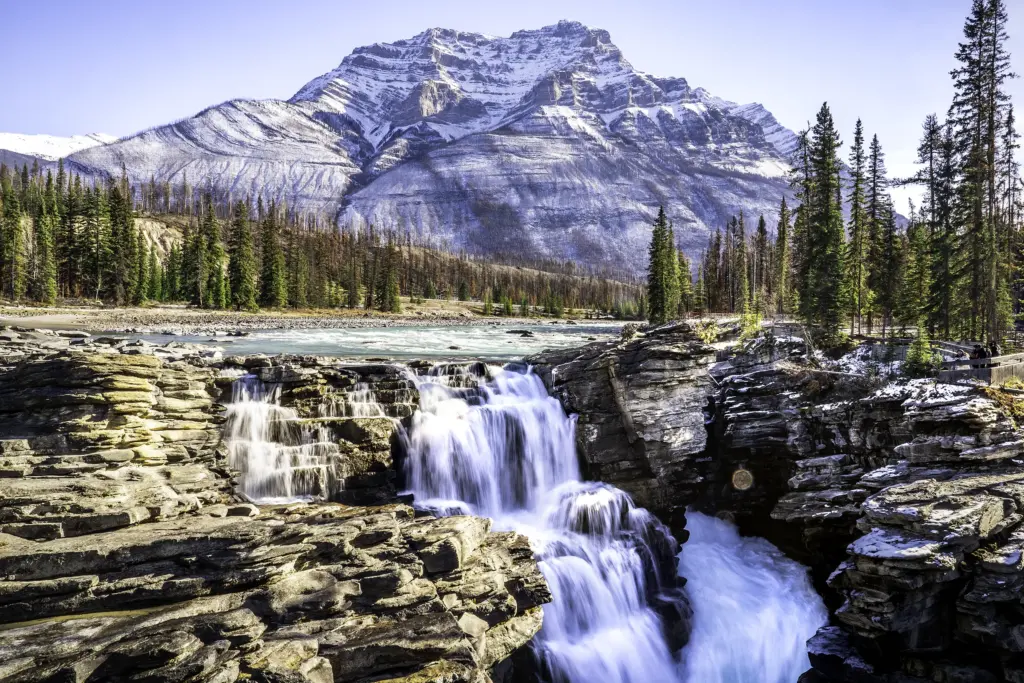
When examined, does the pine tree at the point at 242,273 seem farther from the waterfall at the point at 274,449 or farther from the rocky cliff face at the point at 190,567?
the rocky cliff face at the point at 190,567

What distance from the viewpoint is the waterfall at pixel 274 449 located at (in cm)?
1920

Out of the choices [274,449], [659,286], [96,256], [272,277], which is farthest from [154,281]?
[274,449]

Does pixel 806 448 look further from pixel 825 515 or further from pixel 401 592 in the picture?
pixel 401 592

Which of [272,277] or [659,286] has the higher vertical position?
[272,277]

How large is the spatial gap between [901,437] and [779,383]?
18.0ft

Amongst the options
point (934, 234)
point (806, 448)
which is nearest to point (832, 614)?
point (806, 448)

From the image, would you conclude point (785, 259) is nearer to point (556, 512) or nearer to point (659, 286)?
point (659, 286)

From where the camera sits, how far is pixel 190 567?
39.1ft

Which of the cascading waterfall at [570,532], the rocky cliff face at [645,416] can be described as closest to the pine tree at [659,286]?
the rocky cliff face at [645,416]

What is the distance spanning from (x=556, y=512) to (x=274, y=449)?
986 cm

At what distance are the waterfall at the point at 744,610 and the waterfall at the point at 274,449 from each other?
1289 centimetres

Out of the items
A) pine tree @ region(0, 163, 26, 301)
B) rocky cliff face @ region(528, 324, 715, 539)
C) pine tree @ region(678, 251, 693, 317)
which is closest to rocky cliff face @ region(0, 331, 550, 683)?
rocky cliff face @ region(528, 324, 715, 539)

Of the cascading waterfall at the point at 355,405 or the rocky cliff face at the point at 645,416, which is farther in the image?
the rocky cliff face at the point at 645,416

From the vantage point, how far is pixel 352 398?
904 inches
